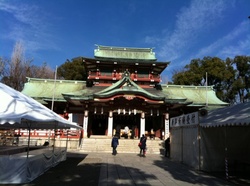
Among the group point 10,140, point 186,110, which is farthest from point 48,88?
point 186,110

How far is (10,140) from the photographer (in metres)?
22.5

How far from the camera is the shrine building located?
2558cm

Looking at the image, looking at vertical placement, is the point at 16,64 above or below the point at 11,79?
above

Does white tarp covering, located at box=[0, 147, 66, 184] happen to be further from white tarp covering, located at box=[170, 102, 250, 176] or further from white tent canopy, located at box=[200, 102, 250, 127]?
white tarp covering, located at box=[170, 102, 250, 176]

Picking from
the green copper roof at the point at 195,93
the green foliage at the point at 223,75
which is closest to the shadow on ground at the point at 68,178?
the green copper roof at the point at 195,93

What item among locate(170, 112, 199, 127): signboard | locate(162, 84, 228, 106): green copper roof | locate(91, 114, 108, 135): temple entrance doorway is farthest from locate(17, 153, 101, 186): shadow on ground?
locate(162, 84, 228, 106): green copper roof

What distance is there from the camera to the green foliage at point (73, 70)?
49656 millimetres

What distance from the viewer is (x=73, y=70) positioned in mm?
50031

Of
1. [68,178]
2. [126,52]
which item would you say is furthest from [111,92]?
[68,178]

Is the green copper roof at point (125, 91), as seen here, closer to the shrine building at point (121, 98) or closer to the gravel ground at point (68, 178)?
the shrine building at point (121, 98)

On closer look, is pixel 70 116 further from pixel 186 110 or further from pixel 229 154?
pixel 229 154

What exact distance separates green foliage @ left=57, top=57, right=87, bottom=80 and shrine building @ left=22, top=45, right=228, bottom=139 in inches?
631

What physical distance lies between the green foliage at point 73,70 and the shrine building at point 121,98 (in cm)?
1603

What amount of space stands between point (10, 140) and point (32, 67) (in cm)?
2409
